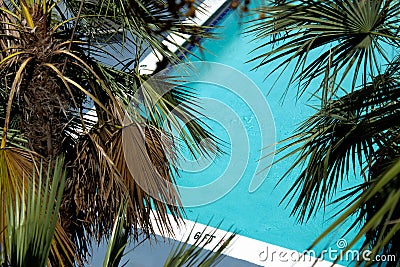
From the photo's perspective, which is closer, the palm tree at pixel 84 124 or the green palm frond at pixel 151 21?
the palm tree at pixel 84 124

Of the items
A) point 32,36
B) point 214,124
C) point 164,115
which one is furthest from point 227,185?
point 32,36

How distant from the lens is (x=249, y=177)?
6906 mm

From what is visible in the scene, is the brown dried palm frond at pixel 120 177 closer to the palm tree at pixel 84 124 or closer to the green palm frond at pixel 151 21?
the palm tree at pixel 84 124

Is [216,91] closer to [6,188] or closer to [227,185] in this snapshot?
[227,185]

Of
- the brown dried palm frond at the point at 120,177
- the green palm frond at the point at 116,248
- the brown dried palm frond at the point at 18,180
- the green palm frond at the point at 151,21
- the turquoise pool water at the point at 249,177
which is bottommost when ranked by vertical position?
the green palm frond at the point at 116,248

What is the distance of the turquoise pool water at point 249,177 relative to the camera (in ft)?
19.3

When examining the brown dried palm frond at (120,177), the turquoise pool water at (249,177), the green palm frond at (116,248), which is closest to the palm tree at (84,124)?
the brown dried palm frond at (120,177)

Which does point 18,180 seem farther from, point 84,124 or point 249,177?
point 249,177

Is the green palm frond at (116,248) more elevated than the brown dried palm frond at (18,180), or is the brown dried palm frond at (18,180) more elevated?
the brown dried palm frond at (18,180)

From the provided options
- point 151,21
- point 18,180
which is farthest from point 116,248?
point 151,21

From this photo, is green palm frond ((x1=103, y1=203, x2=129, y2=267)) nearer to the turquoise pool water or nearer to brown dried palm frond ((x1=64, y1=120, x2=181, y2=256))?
brown dried palm frond ((x1=64, y1=120, x2=181, y2=256))

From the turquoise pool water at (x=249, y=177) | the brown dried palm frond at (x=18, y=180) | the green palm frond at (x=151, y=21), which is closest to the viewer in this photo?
the brown dried palm frond at (x=18, y=180)

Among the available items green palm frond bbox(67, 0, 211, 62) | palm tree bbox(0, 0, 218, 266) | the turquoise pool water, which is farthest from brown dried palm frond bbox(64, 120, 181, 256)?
the turquoise pool water

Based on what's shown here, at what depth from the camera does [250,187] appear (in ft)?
22.2
